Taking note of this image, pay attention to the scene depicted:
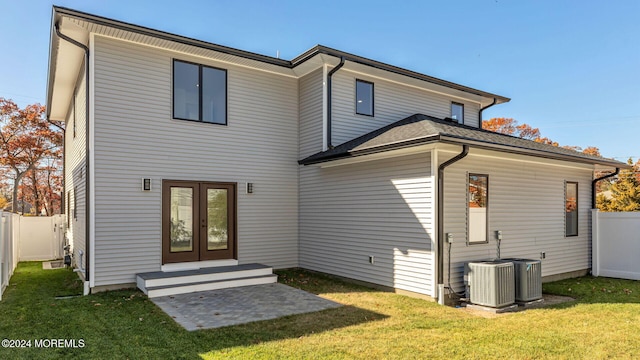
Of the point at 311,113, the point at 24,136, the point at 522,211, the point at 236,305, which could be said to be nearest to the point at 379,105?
the point at 311,113

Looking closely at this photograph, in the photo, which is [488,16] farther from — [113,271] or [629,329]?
[113,271]

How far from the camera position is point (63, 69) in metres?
9.52

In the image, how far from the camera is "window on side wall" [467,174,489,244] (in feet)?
24.7

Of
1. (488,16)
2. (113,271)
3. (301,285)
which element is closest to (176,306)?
(113,271)

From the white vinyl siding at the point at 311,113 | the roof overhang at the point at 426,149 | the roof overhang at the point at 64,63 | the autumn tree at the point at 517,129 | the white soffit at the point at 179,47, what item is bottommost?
the roof overhang at the point at 426,149

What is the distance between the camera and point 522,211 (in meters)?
8.55

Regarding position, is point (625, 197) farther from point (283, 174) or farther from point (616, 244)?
point (283, 174)

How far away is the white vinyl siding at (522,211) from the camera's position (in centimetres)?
729

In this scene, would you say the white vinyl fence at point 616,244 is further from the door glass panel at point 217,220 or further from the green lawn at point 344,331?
the door glass panel at point 217,220

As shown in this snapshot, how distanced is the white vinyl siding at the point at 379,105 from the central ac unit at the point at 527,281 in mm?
4751

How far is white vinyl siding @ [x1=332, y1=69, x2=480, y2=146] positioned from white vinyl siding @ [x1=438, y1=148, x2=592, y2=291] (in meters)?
3.20

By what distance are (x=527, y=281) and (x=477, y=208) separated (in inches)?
61.4

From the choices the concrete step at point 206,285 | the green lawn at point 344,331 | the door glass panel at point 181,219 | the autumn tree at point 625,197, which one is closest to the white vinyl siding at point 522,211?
the green lawn at point 344,331

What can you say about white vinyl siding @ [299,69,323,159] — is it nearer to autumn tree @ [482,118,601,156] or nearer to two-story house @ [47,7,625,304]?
two-story house @ [47,7,625,304]
